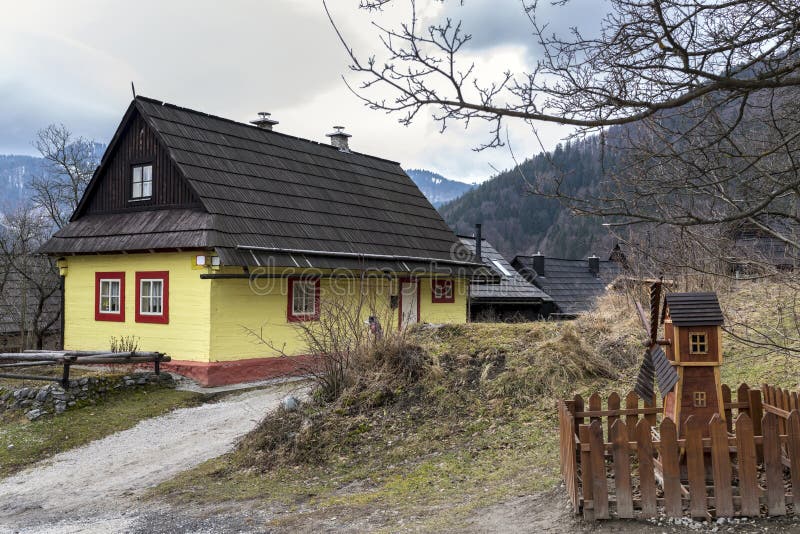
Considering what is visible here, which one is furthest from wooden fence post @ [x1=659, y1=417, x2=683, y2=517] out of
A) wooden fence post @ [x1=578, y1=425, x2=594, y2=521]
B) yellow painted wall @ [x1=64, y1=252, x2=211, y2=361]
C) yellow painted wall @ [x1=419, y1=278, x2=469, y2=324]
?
yellow painted wall @ [x1=419, y1=278, x2=469, y2=324]

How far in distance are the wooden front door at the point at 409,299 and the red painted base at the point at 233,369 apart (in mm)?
3985

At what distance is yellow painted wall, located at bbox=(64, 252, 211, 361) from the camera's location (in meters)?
14.0

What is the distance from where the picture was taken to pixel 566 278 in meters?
34.5

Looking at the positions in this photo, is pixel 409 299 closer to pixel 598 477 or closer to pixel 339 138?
pixel 339 138

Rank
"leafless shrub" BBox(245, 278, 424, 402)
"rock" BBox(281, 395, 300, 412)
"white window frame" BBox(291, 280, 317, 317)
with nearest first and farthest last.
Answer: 1. "rock" BBox(281, 395, 300, 412)
2. "leafless shrub" BBox(245, 278, 424, 402)
3. "white window frame" BBox(291, 280, 317, 317)

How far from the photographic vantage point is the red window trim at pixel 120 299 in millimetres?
15484

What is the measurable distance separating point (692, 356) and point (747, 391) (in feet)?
3.85

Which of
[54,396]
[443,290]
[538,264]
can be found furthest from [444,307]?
[538,264]

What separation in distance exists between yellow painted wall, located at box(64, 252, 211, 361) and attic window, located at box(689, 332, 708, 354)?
417 inches

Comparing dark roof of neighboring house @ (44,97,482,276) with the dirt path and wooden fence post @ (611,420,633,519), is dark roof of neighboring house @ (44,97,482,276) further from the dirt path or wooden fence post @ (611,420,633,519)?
wooden fence post @ (611,420,633,519)

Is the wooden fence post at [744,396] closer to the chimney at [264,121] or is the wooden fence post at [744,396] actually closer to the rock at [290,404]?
the rock at [290,404]

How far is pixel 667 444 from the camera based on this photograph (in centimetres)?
468

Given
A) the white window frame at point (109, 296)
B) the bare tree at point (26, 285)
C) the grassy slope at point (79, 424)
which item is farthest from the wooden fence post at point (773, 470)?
the bare tree at point (26, 285)

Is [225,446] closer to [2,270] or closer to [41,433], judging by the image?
[41,433]
